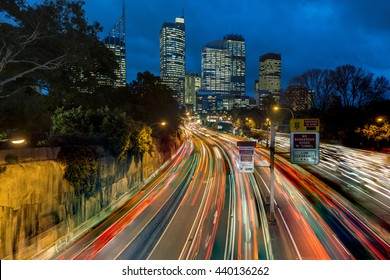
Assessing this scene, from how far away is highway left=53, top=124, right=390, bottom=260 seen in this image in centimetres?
1298

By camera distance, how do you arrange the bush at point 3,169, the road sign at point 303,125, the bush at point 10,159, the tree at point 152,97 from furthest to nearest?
the tree at point 152,97
the road sign at point 303,125
the bush at point 10,159
the bush at point 3,169

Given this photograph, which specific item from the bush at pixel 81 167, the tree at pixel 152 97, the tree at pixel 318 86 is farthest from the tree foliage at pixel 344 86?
the bush at pixel 81 167

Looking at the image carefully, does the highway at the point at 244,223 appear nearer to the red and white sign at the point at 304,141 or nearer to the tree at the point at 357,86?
the red and white sign at the point at 304,141

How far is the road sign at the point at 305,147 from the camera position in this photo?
1421 cm

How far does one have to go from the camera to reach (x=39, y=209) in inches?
513

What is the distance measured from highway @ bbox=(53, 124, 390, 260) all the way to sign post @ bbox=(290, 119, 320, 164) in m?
4.31

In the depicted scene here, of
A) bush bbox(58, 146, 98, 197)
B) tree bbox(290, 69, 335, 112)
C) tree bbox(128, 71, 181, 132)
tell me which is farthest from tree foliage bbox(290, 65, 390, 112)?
bush bbox(58, 146, 98, 197)

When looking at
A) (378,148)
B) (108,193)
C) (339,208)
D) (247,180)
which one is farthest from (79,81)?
(378,148)

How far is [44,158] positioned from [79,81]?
1283 cm

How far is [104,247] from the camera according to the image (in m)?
13.7

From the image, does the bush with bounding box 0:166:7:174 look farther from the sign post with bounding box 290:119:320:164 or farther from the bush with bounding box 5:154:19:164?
the sign post with bounding box 290:119:320:164

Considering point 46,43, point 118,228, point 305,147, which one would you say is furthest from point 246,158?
point 46,43

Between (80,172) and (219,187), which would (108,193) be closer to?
(80,172)

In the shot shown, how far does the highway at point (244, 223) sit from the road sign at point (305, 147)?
4235 millimetres
